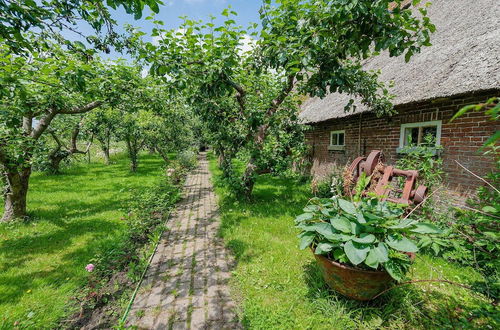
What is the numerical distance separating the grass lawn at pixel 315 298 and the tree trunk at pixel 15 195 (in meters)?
5.13

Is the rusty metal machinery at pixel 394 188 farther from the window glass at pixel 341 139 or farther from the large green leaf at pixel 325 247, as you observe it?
the window glass at pixel 341 139

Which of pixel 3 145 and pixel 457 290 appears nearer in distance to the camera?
pixel 457 290

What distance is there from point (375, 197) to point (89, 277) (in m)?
4.14

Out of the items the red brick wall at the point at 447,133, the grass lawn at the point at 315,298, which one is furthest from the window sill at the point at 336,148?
the grass lawn at the point at 315,298

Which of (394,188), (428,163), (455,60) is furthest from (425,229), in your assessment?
(455,60)

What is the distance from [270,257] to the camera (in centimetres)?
351

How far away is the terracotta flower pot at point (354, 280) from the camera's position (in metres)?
2.19

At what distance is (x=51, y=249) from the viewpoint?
12.9 ft

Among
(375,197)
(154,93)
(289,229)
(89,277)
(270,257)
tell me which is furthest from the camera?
(154,93)

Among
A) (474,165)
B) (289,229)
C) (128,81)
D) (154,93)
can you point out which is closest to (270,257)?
(289,229)

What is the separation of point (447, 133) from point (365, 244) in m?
3.49

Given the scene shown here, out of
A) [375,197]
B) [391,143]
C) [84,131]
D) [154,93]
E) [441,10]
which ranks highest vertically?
[441,10]

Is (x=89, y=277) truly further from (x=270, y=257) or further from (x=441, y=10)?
(x=441, y=10)

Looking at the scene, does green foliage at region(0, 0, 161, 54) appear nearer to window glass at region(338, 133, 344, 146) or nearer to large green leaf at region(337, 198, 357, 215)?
large green leaf at region(337, 198, 357, 215)
